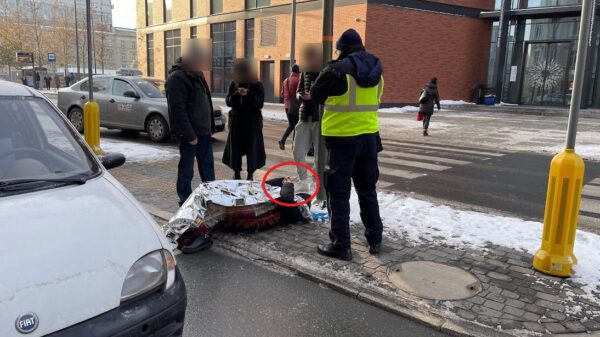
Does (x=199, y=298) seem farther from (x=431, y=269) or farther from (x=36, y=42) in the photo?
(x=36, y=42)

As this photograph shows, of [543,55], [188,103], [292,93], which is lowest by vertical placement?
[188,103]

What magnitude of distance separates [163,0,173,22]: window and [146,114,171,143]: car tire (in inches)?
1253

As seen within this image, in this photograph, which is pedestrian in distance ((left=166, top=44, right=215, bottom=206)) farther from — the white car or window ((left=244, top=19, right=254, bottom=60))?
window ((left=244, top=19, right=254, bottom=60))

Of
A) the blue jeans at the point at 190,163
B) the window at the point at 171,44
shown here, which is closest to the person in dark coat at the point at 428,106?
the blue jeans at the point at 190,163

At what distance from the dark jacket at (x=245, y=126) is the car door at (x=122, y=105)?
257 inches

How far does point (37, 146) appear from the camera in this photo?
3.24 m

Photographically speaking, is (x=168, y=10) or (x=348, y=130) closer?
(x=348, y=130)

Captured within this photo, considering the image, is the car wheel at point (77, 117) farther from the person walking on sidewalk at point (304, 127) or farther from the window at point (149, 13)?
the window at point (149, 13)

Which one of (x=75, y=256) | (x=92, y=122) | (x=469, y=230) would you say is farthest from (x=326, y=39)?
(x=92, y=122)

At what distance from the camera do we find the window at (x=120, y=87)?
41.5 ft

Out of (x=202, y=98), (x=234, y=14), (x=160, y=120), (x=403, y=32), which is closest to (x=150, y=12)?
(x=234, y=14)

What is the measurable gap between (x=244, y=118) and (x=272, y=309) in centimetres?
345

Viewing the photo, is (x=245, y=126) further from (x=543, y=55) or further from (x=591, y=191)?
(x=543, y=55)

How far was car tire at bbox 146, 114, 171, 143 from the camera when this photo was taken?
469 inches
